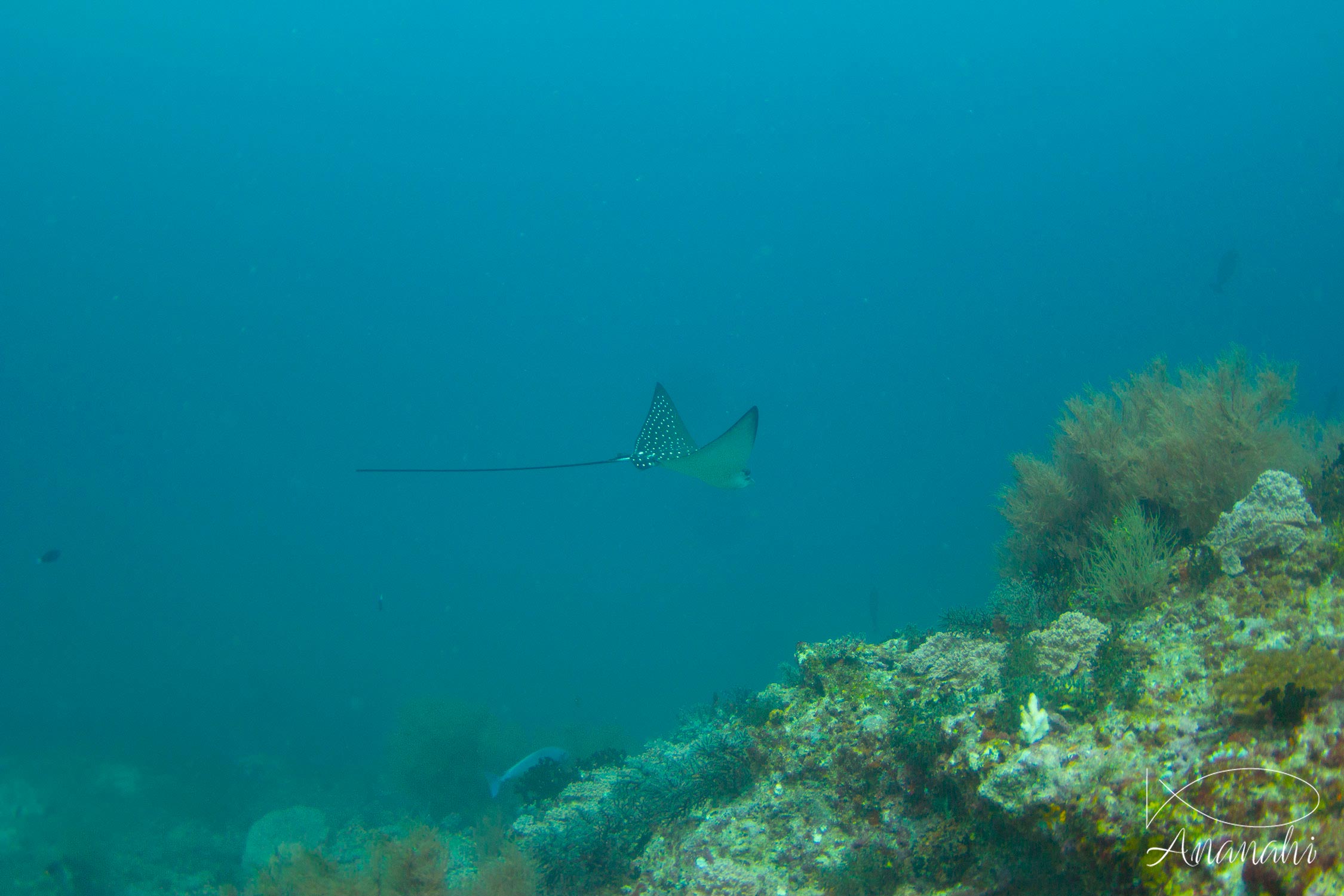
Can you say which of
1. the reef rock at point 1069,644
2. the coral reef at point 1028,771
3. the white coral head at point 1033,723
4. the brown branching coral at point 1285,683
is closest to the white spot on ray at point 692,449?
the coral reef at point 1028,771

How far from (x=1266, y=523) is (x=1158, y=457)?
1.46 metres

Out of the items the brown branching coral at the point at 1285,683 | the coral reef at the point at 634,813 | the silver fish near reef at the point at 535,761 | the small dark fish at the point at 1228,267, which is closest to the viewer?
the brown branching coral at the point at 1285,683

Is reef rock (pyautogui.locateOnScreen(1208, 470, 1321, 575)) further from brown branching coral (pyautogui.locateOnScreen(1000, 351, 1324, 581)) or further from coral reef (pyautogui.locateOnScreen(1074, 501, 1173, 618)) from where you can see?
brown branching coral (pyautogui.locateOnScreen(1000, 351, 1324, 581))

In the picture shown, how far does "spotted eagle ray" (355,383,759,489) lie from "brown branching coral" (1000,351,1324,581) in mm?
3019

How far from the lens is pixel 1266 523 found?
14.4ft

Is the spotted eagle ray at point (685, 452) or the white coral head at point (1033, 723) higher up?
the spotted eagle ray at point (685, 452)

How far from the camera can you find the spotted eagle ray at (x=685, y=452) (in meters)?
7.26

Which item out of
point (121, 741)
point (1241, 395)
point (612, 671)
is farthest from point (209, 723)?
point (1241, 395)

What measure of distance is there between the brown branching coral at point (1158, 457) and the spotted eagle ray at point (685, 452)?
9.90 ft

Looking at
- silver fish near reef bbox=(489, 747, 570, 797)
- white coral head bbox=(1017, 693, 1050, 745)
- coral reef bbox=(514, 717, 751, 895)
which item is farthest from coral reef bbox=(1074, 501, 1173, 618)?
silver fish near reef bbox=(489, 747, 570, 797)

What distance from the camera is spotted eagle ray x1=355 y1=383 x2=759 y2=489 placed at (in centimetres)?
726

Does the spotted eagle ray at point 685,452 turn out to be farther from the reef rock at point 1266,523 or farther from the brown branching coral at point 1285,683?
the brown branching coral at point 1285,683

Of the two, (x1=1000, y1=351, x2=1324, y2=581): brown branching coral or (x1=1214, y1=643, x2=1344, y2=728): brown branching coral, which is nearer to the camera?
(x1=1214, y1=643, x2=1344, y2=728): brown branching coral

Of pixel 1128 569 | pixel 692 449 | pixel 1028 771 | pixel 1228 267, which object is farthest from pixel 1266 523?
pixel 1228 267
